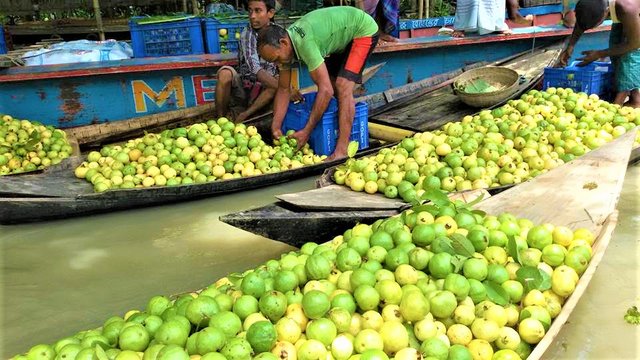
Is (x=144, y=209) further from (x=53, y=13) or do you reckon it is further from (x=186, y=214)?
(x=53, y=13)

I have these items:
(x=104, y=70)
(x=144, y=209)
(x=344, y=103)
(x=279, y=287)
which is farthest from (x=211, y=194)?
(x=279, y=287)

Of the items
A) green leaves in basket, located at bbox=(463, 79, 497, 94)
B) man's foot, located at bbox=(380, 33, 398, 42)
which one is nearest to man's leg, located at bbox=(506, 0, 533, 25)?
man's foot, located at bbox=(380, 33, 398, 42)

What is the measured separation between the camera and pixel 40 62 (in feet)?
19.3

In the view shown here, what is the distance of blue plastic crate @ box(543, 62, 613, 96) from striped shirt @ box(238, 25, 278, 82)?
296cm

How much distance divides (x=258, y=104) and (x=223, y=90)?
394mm

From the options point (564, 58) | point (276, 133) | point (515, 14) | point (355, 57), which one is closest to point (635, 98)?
point (564, 58)

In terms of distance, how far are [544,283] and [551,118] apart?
2.80 meters

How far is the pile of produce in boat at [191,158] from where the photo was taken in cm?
421

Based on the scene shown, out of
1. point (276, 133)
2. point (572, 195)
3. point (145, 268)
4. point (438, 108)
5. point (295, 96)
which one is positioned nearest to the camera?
point (572, 195)

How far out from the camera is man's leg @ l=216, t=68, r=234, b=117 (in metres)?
5.54

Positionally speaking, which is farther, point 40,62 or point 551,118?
point 40,62

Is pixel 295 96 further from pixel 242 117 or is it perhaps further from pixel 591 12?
pixel 591 12

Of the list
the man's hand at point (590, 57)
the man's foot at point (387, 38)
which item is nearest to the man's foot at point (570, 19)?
the man's hand at point (590, 57)

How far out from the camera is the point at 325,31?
4531 millimetres
